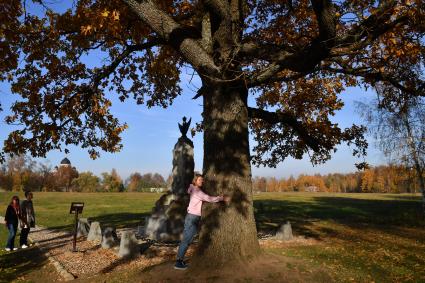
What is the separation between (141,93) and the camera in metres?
17.2

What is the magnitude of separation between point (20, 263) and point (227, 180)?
794 cm

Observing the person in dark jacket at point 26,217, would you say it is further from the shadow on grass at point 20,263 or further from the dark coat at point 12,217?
the shadow on grass at point 20,263

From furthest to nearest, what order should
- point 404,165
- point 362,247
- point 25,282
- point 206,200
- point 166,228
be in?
point 404,165, point 166,228, point 362,247, point 25,282, point 206,200

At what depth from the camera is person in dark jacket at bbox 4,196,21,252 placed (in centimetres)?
1407

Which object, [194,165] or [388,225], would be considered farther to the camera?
[388,225]

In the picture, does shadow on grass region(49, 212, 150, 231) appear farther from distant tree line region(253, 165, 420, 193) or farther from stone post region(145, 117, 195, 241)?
distant tree line region(253, 165, 420, 193)

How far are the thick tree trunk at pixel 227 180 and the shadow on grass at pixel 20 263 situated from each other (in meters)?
5.71

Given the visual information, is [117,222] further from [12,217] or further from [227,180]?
[227,180]

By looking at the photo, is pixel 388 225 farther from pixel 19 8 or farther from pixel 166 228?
pixel 19 8

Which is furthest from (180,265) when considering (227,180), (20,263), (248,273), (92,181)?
(92,181)

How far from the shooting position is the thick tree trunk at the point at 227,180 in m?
8.31

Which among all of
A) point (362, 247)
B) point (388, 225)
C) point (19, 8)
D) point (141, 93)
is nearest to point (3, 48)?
point (19, 8)

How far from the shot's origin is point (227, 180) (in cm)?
864

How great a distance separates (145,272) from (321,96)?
1131cm
